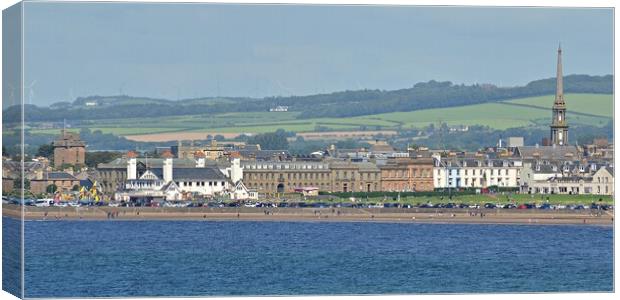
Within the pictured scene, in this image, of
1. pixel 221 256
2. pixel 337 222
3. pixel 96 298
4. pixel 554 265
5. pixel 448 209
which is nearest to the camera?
pixel 96 298

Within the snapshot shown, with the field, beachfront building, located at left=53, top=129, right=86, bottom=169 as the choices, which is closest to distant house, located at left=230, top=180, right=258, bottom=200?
the field

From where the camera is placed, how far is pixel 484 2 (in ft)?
69.4

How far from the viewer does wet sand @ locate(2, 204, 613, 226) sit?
40.4 m

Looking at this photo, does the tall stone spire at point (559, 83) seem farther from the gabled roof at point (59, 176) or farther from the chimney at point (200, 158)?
the gabled roof at point (59, 176)

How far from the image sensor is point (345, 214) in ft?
140

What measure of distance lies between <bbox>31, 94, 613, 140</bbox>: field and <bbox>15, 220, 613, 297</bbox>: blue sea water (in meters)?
6.03

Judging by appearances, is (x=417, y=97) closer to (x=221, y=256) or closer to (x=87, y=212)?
(x=87, y=212)

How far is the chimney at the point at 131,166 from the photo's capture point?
47.3 metres

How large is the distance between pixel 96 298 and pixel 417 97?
77.6 feet

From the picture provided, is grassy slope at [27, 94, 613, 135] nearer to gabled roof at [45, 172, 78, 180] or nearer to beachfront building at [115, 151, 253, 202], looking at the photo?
beachfront building at [115, 151, 253, 202]

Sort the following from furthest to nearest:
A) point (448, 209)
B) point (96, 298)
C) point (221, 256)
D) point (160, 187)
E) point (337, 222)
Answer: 1. point (160, 187)
2. point (448, 209)
3. point (337, 222)
4. point (221, 256)
5. point (96, 298)

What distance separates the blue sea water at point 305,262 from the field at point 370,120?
6034 mm

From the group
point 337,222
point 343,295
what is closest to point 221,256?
point 343,295

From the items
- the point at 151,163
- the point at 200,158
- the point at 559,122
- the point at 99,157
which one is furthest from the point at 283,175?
the point at 559,122
